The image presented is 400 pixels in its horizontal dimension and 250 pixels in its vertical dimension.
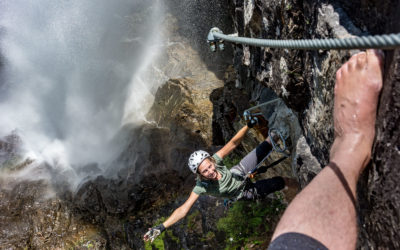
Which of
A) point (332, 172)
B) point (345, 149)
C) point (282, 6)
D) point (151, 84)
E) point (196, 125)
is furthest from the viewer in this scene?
point (151, 84)

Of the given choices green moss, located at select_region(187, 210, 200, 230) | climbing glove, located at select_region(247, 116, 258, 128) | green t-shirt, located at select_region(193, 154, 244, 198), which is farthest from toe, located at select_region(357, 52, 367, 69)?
green moss, located at select_region(187, 210, 200, 230)

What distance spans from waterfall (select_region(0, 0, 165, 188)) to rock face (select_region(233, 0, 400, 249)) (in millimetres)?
7853

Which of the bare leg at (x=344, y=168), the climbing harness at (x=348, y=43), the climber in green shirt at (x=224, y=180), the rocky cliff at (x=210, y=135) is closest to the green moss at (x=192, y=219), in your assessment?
the rocky cliff at (x=210, y=135)

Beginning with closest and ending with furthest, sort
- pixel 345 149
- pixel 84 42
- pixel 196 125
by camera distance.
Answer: pixel 345 149
pixel 196 125
pixel 84 42

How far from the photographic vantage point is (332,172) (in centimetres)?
168

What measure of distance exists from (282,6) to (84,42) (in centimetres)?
1161

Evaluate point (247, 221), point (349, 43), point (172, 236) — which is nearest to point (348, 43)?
point (349, 43)

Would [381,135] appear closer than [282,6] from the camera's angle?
Yes

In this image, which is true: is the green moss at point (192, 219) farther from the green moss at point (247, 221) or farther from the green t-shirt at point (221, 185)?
the green t-shirt at point (221, 185)

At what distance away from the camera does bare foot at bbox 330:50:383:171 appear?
6.11 ft

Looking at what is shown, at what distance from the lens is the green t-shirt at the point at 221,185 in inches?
173

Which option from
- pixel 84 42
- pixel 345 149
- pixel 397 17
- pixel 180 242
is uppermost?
pixel 84 42

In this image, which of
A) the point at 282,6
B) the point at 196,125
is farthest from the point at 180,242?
the point at 282,6

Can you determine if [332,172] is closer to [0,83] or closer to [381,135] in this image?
[381,135]
